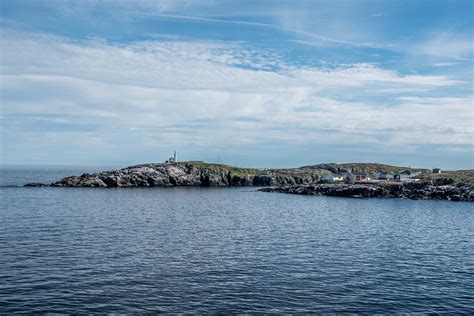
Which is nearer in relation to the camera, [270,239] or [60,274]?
[60,274]

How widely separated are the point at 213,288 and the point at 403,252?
35.2 m

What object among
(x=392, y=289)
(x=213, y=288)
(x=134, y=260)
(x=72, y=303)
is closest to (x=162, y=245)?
(x=134, y=260)

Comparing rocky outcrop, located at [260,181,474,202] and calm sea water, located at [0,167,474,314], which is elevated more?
rocky outcrop, located at [260,181,474,202]

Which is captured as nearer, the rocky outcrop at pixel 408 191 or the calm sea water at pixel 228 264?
the calm sea water at pixel 228 264

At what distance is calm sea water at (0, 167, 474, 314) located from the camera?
1683 inches

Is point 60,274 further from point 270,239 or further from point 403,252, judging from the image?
point 403,252

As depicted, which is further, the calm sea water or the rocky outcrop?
the rocky outcrop

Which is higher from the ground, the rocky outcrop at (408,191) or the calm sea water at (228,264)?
the rocky outcrop at (408,191)

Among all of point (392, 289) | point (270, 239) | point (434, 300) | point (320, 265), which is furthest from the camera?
point (270, 239)

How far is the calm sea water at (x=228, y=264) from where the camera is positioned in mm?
42750

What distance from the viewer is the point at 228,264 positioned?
5738 centimetres

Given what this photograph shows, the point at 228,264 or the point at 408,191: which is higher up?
the point at 408,191

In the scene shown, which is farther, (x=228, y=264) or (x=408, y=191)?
(x=408, y=191)

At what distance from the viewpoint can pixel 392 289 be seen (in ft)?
158
